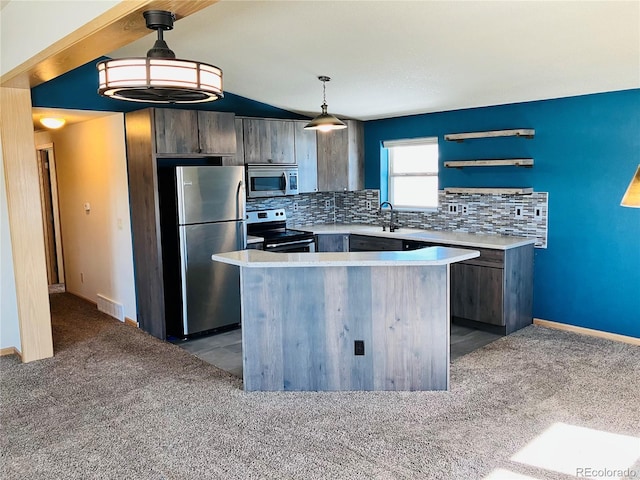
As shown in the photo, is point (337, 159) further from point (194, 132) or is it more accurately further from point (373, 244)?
point (194, 132)

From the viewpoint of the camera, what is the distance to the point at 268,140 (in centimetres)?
574

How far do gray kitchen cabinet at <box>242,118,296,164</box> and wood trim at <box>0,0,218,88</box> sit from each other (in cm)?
215

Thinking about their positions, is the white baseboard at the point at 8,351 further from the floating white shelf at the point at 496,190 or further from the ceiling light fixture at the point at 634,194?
the ceiling light fixture at the point at 634,194

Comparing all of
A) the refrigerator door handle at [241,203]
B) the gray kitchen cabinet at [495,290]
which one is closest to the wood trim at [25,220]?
the refrigerator door handle at [241,203]

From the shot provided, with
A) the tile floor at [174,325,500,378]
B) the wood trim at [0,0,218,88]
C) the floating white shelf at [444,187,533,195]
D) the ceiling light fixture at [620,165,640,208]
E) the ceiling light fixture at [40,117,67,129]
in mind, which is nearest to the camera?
the ceiling light fixture at [620,165,640,208]

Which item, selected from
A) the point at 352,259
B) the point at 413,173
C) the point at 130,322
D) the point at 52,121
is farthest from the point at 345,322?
the point at 52,121

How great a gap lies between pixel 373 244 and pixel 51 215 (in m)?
4.49

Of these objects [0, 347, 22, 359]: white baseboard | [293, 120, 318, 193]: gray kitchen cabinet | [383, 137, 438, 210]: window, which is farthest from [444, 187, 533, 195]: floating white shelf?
[0, 347, 22, 359]: white baseboard

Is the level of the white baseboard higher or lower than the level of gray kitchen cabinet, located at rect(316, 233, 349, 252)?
lower

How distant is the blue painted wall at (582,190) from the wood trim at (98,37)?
147 inches

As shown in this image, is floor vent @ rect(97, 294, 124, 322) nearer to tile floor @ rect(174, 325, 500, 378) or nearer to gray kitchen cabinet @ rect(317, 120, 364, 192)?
tile floor @ rect(174, 325, 500, 378)

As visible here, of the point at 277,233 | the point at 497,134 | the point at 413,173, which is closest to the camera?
the point at 497,134

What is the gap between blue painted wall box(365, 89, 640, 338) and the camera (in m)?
4.52

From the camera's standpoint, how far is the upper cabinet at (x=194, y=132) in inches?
188
